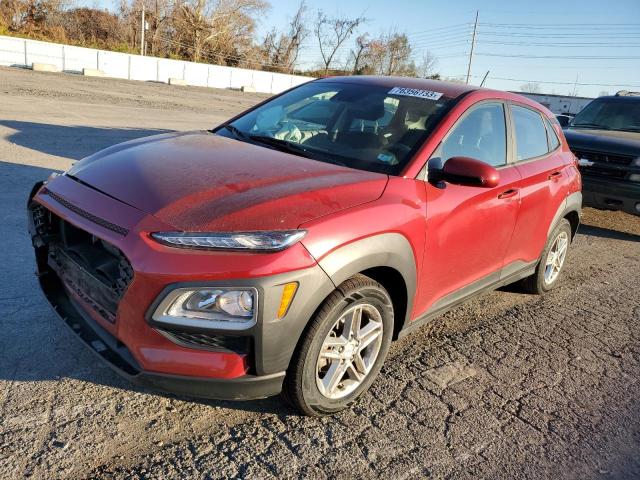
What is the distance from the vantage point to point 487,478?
250 cm

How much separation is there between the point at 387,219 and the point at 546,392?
→ 1.63 m

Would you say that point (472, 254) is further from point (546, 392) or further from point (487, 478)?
point (487, 478)

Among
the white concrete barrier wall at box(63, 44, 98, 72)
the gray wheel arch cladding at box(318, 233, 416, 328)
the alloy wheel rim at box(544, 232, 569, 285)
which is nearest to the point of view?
the gray wheel arch cladding at box(318, 233, 416, 328)

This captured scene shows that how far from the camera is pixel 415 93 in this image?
3652 mm

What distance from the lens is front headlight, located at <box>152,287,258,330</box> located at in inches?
86.6

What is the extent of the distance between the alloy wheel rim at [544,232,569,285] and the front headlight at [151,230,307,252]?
10.9 ft

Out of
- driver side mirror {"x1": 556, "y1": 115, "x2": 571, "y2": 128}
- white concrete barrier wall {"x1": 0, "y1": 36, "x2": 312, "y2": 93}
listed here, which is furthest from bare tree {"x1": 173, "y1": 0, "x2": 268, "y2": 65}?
driver side mirror {"x1": 556, "y1": 115, "x2": 571, "y2": 128}

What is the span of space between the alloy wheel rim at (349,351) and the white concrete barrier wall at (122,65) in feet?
108

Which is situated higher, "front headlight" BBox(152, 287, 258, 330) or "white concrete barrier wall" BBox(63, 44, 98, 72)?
"front headlight" BBox(152, 287, 258, 330)

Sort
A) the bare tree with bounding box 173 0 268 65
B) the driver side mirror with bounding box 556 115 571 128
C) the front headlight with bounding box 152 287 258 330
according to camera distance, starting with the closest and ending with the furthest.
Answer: the front headlight with bounding box 152 287 258 330, the driver side mirror with bounding box 556 115 571 128, the bare tree with bounding box 173 0 268 65

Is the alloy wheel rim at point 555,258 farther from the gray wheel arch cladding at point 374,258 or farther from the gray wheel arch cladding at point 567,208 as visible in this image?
the gray wheel arch cladding at point 374,258

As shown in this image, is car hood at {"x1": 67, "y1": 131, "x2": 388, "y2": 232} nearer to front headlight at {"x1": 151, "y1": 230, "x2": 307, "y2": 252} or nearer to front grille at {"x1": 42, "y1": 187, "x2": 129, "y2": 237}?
front headlight at {"x1": 151, "y1": 230, "x2": 307, "y2": 252}

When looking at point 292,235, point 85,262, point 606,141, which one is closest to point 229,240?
point 292,235

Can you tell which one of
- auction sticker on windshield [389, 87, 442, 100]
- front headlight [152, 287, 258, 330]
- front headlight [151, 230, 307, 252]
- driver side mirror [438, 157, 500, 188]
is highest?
auction sticker on windshield [389, 87, 442, 100]
